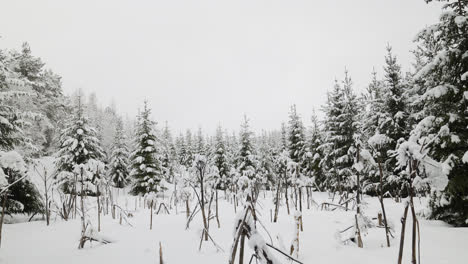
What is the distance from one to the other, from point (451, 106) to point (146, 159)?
2227 centimetres

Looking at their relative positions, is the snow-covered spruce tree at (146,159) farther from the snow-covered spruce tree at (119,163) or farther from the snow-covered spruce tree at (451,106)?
the snow-covered spruce tree at (451,106)

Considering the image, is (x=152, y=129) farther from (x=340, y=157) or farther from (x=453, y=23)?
(x=453, y=23)

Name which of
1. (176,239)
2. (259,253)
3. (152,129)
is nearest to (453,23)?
(259,253)

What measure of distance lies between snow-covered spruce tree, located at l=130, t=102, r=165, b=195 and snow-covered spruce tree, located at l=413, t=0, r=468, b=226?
20.6 metres

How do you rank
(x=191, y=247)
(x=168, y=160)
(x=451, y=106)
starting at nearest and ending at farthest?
(x=191, y=247), (x=451, y=106), (x=168, y=160)

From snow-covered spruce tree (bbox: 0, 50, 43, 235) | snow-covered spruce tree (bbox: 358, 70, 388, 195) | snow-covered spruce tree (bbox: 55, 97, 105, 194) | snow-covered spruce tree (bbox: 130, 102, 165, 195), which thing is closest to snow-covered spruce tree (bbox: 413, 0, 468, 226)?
snow-covered spruce tree (bbox: 358, 70, 388, 195)

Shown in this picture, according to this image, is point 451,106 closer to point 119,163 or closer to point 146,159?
point 146,159

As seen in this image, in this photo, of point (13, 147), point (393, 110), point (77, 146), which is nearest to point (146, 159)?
point (77, 146)

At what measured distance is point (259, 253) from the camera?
4.22ft

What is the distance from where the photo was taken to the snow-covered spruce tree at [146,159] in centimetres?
2270

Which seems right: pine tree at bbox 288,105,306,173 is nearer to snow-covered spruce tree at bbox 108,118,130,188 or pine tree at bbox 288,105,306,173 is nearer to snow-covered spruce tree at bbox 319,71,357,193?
snow-covered spruce tree at bbox 319,71,357,193

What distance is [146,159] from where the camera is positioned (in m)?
23.3

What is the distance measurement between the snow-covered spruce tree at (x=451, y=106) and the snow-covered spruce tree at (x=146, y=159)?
→ 2057 cm

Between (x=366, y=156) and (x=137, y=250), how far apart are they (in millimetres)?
4984
